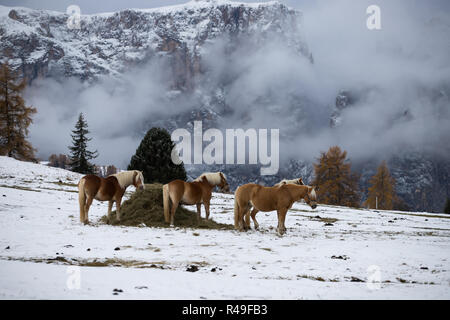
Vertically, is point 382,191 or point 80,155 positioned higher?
point 80,155

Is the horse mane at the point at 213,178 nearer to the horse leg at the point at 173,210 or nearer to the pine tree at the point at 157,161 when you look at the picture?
the horse leg at the point at 173,210

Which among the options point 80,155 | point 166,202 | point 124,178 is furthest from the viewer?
point 80,155

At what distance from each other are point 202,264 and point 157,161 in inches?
1063

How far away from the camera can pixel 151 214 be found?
13.6 m

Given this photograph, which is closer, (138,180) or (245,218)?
(245,218)

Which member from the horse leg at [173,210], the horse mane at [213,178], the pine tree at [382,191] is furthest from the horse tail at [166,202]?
the pine tree at [382,191]

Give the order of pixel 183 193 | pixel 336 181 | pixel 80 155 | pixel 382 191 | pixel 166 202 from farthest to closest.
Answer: pixel 80 155 < pixel 382 191 < pixel 336 181 < pixel 166 202 < pixel 183 193

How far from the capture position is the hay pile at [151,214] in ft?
43.5

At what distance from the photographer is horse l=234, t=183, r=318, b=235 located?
12.2 meters

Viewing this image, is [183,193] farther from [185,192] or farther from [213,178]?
[213,178]

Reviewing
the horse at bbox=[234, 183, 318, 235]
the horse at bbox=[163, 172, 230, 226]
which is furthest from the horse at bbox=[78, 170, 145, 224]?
the horse at bbox=[234, 183, 318, 235]

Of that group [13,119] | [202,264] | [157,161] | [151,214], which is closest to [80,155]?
[13,119]
